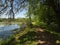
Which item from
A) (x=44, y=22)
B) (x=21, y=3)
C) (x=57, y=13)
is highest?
(x=21, y=3)

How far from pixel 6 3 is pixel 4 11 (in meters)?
0.75

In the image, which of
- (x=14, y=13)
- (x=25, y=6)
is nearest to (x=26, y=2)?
(x=25, y=6)

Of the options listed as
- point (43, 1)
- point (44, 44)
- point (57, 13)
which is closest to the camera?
point (44, 44)

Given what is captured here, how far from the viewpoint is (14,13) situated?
52.2 ft

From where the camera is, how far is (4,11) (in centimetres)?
1578

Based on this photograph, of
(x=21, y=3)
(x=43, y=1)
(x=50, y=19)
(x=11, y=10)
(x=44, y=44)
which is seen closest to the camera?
(x=44, y=44)

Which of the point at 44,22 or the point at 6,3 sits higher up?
the point at 6,3

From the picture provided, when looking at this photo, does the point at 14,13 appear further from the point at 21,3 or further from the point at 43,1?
the point at 43,1

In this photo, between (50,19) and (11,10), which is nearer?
(11,10)

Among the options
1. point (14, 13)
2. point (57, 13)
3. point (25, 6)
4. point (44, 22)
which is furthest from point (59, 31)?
point (44, 22)

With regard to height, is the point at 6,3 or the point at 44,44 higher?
the point at 6,3

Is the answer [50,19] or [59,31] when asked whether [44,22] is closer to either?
[50,19]

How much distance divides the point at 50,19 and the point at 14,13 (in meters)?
13.9

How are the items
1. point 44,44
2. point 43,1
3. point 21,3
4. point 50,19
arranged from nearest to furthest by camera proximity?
point 44,44, point 21,3, point 43,1, point 50,19
